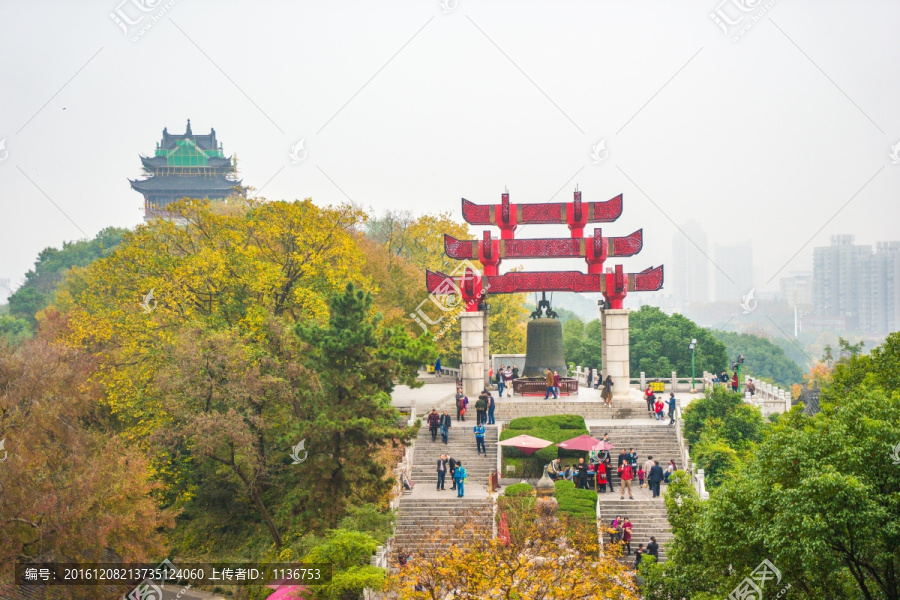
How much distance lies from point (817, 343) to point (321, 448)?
15746 centimetres

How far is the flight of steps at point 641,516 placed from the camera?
22.5 metres

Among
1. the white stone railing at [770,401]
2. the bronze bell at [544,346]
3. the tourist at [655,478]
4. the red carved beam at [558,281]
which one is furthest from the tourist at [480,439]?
the white stone railing at [770,401]

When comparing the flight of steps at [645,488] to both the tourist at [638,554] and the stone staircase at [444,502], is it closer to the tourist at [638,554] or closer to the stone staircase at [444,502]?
the tourist at [638,554]

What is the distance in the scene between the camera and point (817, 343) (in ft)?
540

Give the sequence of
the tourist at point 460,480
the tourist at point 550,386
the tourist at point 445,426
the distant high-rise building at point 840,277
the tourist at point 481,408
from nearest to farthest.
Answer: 1. the tourist at point 460,480
2. the tourist at point 445,426
3. the tourist at point 481,408
4. the tourist at point 550,386
5. the distant high-rise building at point 840,277

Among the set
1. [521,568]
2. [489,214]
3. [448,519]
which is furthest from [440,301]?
[521,568]

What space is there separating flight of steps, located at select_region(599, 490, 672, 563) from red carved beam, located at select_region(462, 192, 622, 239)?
11.4 meters

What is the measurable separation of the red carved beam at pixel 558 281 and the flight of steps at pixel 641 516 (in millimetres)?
9215

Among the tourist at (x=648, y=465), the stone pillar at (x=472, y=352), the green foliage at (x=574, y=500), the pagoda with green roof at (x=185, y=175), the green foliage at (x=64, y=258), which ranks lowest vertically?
the green foliage at (x=574, y=500)

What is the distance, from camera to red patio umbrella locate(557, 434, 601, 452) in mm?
25420

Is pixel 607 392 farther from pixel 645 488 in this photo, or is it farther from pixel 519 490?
pixel 519 490

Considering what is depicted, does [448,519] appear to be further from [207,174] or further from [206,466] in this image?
[207,174]

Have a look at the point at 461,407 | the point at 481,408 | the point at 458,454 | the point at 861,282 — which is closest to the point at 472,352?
the point at 461,407

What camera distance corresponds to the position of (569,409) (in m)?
30.5
